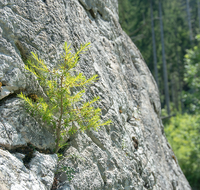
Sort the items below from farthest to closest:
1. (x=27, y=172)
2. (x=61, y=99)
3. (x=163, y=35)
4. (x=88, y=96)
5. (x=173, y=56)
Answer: (x=173, y=56), (x=163, y=35), (x=88, y=96), (x=61, y=99), (x=27, y=172)

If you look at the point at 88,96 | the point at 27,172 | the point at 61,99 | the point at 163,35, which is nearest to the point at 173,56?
the point at 163,35

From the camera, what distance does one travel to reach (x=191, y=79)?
Answer: 12719 mm

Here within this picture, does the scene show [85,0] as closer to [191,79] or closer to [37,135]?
[37,135]

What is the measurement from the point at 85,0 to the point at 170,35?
87.8ft

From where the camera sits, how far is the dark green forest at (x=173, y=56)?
12.2 meters

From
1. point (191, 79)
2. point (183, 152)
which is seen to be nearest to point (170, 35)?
point (191, 79)

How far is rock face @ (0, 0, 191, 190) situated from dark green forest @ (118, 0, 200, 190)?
4.45m

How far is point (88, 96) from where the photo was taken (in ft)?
11.5

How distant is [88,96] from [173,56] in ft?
93.9

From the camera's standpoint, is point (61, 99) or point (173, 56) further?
point (173, 56)

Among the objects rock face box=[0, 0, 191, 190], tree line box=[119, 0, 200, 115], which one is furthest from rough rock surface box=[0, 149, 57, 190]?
tree line box=[119, 0, 200, 115]

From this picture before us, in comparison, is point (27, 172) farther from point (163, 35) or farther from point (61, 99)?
point (163, 35)

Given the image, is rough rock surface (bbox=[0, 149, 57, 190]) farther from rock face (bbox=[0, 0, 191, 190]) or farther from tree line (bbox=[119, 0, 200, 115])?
tree line (bbox=[119, 0, 200, 115])

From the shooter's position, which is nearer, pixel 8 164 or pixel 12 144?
pixel 8 164
